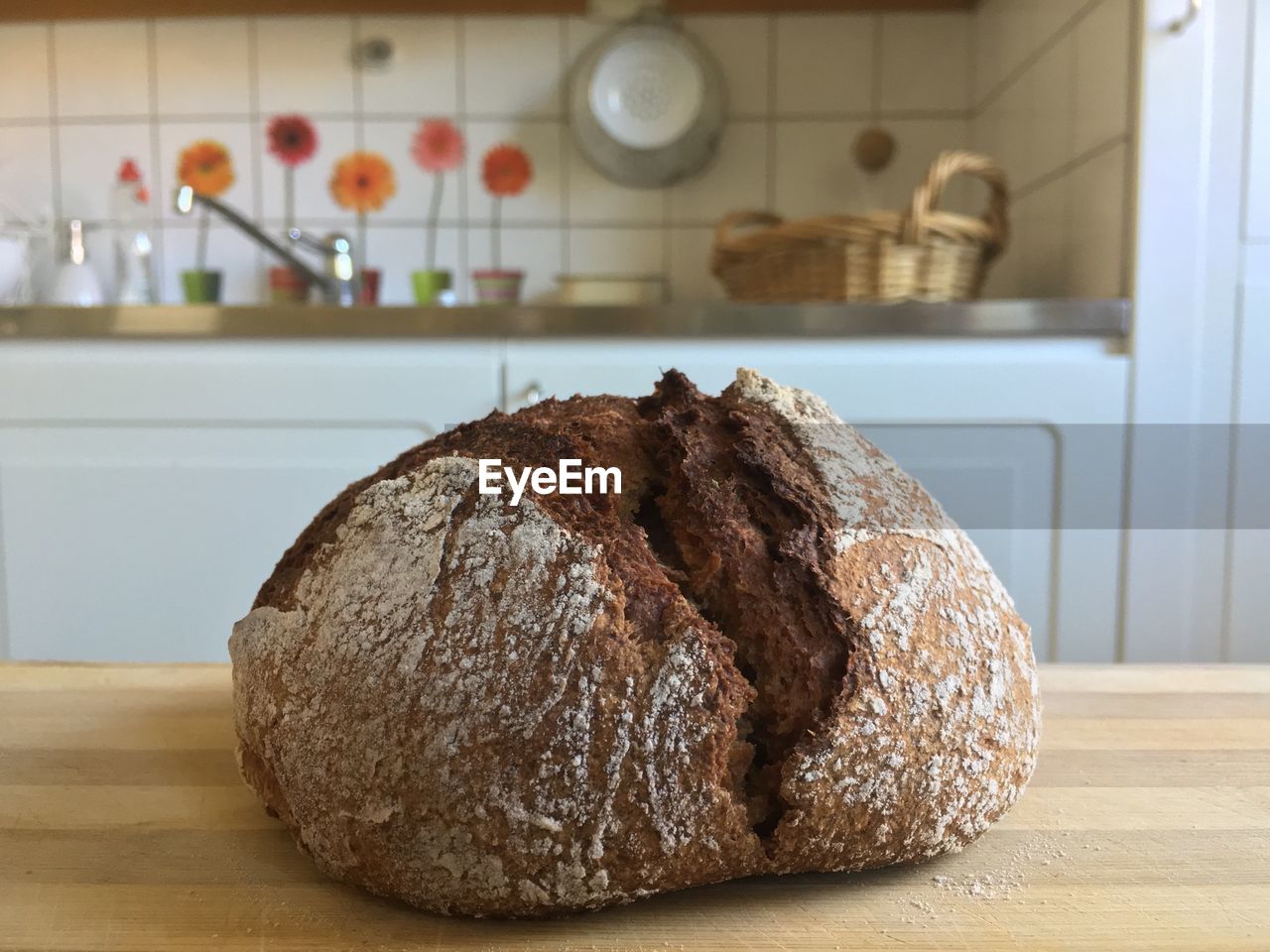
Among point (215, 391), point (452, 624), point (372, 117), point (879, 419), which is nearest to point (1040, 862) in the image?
point (452, 624)

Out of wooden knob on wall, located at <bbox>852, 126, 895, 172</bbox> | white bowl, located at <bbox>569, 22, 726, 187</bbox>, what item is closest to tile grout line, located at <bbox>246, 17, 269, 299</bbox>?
white bowl, located at <bbox>569, 22, 726, 187</bbox>

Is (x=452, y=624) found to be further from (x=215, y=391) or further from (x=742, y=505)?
(x=215, y=391)

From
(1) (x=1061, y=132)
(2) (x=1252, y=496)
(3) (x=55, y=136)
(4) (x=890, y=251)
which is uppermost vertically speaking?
(3) (x=55, y=136)

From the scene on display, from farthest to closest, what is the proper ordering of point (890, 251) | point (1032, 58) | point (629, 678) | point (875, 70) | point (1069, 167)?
point (875, 70), point (1032, 58), point (1069, 167), point (890, 251), point (629, 678)

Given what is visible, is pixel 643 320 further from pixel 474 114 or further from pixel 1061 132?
pixel 474 114

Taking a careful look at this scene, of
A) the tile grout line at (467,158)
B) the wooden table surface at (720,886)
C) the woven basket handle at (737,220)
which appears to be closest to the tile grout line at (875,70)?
the woven basket handle at (737,220)

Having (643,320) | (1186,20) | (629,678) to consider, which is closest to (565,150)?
(643,320)
